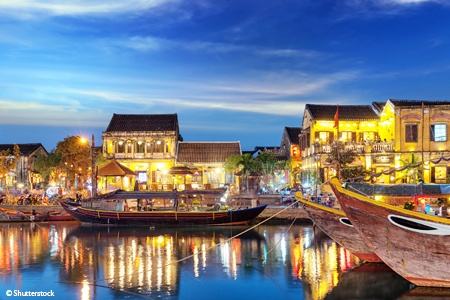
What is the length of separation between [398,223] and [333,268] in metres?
5.90

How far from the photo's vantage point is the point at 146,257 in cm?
2598

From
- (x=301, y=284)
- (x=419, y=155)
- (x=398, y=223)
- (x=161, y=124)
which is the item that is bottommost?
(x=301, y=284)

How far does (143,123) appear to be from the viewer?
58469 millimetres

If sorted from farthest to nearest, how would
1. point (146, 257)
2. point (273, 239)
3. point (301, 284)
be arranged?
1. point (273, 239)
2. point (146, 257)
3. point (301, 284)

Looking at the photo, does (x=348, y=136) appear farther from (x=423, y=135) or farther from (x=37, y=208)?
(x=37, y=208)

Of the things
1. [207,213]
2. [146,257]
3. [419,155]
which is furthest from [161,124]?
[146,257]

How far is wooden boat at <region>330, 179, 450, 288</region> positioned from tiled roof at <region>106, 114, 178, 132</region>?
40310 millimetres

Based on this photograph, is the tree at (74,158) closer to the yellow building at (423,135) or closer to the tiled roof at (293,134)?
the tiled roof at (293,134)

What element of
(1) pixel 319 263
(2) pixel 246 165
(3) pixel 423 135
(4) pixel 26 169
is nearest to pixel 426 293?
(1) pixel 319 263

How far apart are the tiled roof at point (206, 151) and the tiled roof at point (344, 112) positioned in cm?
1297

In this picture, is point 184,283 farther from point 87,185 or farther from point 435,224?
point 87,185

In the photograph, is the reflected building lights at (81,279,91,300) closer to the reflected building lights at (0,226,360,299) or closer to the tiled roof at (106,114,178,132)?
the reflected building lights at (0,226,360,299)

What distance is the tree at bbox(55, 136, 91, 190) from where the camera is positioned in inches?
2232

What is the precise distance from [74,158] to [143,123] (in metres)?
8.14
